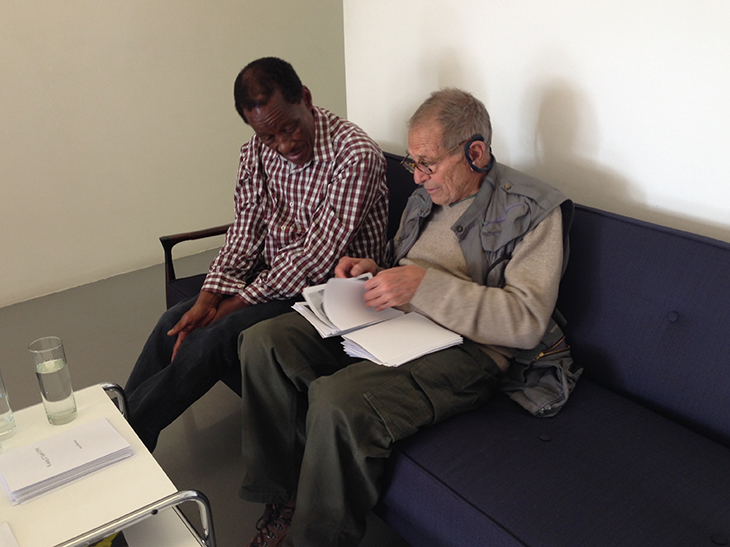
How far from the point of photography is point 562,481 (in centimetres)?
125

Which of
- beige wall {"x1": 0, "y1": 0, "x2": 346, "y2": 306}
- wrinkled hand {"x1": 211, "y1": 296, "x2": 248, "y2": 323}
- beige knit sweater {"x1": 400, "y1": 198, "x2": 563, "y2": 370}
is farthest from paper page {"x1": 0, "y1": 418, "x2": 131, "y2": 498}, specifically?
beige wall {"x1": 0, "y1": 0, "x2": 346, "y2": 306}

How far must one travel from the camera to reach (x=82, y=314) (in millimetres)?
3102

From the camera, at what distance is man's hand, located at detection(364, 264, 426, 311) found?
1.57 metres

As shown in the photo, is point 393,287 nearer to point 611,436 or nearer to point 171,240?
point 611,436

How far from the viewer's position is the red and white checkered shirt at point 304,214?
1920 mm

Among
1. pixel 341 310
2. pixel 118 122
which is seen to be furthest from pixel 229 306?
pixel 118 122

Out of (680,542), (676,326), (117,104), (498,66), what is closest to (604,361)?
(676,326)

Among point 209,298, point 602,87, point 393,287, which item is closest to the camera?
point 393,287

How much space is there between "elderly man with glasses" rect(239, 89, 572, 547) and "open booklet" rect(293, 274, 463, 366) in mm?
32

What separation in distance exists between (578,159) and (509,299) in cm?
67

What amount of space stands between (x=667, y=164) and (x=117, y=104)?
9.28ft

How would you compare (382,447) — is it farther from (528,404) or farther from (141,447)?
(141,447)

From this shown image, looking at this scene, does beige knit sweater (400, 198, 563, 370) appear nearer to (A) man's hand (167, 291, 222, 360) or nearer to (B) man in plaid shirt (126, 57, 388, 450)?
(B) man in plaid shirt (126, 57, 388, 450)

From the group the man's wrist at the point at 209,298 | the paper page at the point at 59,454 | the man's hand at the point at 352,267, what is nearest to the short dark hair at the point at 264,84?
the man's hand at the point at 352,267
